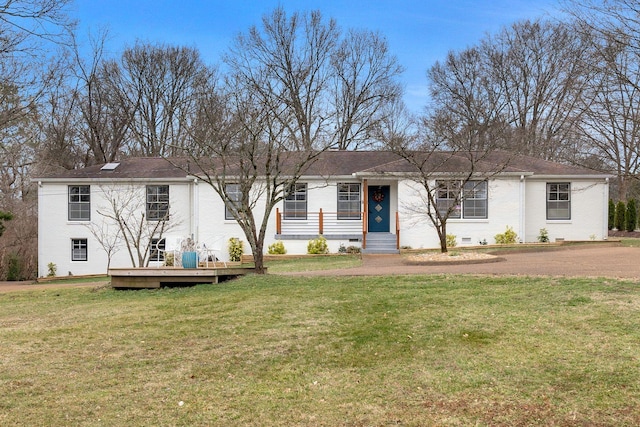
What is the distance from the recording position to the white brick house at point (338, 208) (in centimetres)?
2131

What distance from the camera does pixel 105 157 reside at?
36094mm

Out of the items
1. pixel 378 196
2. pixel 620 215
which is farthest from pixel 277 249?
pixel 620 215

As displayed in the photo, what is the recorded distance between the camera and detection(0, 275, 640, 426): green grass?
4.46 m

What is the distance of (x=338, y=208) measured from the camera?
72.6ft

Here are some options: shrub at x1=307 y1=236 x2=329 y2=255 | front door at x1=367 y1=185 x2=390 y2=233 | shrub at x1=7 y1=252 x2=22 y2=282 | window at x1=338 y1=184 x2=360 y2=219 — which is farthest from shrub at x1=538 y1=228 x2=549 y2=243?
shrub at x1=7 y1=252 x2=22 y2=282

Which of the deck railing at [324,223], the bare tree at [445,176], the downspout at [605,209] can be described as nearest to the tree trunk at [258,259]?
the bare tree at [445,176]

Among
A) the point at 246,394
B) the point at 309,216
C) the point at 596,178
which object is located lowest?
the point at 246,394

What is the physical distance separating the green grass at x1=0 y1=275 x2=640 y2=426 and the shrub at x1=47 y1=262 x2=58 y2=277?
15687 mm

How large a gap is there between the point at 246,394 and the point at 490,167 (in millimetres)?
18313

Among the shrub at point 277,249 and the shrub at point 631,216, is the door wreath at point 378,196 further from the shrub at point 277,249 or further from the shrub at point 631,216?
the shrub at point 631,216

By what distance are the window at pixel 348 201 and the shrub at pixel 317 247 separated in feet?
4.93

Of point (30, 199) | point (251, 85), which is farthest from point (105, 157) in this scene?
point (251, 85)

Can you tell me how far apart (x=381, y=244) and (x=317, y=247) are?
243cm

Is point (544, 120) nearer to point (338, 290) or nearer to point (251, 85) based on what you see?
point (251, 85)
